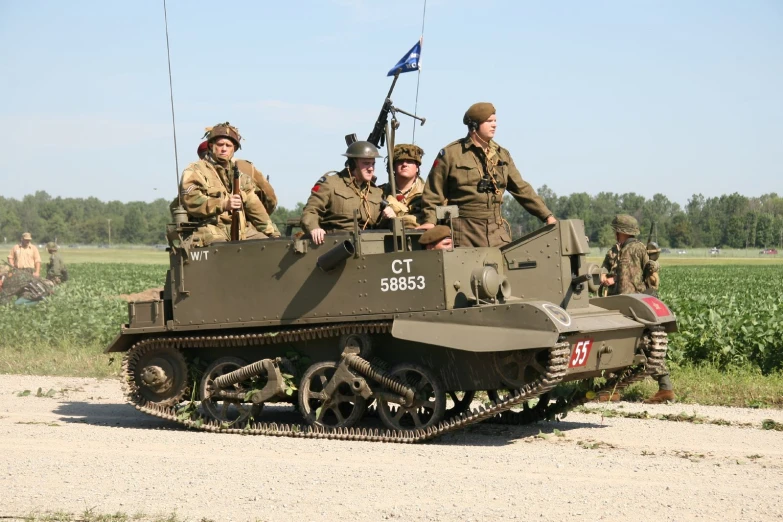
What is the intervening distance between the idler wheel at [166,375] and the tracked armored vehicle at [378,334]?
1 centimetres

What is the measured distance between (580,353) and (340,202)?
2945mm

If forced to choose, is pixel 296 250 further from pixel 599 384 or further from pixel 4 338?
pixel 4 338

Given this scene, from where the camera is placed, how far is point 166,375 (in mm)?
11602

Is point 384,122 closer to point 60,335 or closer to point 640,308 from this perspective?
point 640,308

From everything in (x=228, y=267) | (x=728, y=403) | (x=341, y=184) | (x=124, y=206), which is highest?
(x=124, y=206)

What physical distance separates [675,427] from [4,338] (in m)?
13.2

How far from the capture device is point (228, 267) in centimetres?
1117

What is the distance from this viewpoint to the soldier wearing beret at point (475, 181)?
11.1 meters

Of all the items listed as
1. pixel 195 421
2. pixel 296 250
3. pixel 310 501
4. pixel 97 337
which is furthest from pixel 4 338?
pixel 310 501

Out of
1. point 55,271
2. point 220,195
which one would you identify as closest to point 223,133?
point 220,195

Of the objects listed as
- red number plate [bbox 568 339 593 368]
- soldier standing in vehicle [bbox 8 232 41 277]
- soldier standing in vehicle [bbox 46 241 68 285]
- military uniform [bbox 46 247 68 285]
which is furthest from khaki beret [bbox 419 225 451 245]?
military uniform [bbox 46 247 68 285]

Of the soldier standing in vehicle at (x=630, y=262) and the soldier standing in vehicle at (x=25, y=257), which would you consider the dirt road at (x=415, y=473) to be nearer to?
the soldier standing in vehicle at (x=630, y=262)

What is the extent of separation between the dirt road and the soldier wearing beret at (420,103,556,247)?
6.39 ft

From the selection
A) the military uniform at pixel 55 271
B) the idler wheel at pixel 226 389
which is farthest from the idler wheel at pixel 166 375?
the military uniform at pixel 55 271
